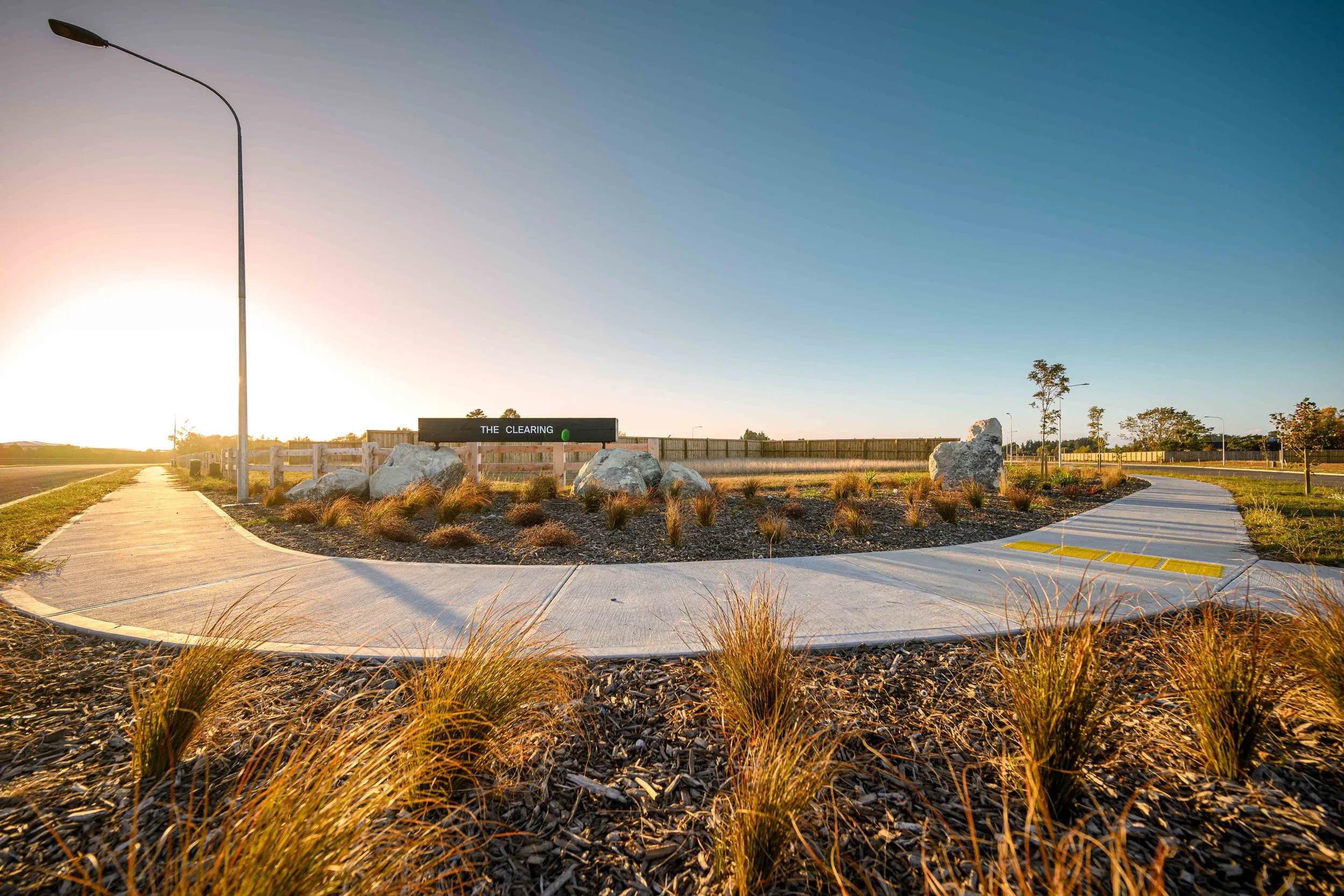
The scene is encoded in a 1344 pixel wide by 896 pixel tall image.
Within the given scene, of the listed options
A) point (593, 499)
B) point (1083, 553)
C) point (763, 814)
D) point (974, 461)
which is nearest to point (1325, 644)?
point (763, 814)

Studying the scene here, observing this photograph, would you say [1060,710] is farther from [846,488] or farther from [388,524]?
[846,488]

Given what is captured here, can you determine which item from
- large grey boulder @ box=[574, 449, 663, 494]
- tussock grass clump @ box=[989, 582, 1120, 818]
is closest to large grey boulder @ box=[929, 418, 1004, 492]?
large grey boulder @ box=[574, 449, 663, 494]

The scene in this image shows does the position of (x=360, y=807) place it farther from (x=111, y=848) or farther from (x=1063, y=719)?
(x=1063, y=719)

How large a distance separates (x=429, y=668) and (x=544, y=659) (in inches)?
20.1

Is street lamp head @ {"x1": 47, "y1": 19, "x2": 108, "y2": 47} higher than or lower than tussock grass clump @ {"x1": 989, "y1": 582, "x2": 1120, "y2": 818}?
higher

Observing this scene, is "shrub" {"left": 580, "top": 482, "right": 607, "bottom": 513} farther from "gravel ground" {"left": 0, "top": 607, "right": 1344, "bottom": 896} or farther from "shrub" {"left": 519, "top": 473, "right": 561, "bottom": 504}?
"gravel ground" {"left": 0, "top": 607, "right": 1344, "bottom": 896}

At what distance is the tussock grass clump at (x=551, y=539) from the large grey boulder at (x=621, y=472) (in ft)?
11.0

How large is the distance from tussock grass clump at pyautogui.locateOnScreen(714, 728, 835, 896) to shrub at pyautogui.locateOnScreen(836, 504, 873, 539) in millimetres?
5280

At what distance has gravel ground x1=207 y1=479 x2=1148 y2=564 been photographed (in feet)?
19.0

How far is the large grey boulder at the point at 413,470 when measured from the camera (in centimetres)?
1070

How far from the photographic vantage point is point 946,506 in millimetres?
7660

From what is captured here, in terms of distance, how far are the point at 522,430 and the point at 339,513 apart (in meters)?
6.13

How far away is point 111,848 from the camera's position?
60.9 inches

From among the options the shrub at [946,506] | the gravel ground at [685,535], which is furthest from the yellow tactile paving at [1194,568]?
the shrub at [946,506]
